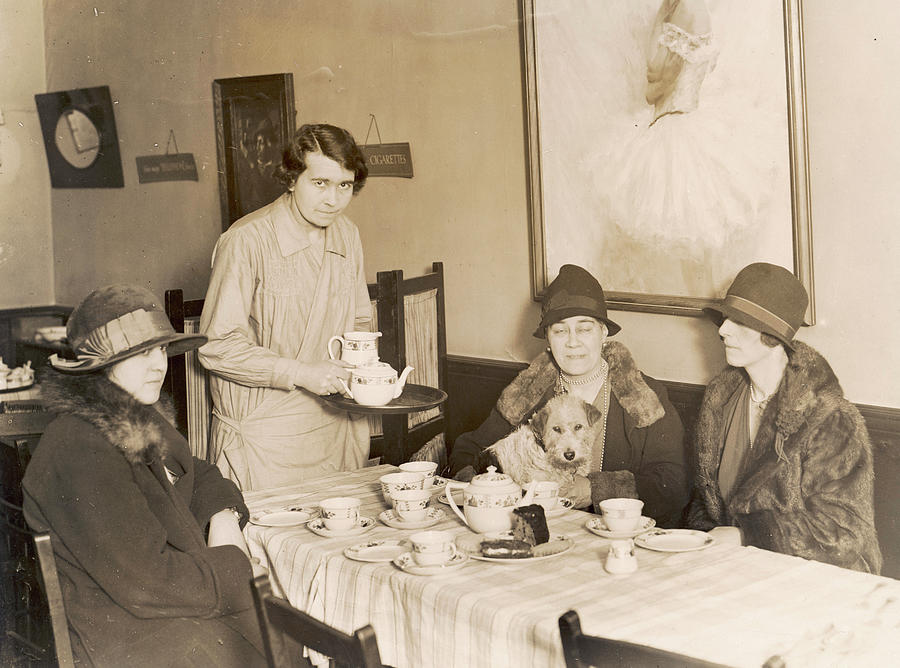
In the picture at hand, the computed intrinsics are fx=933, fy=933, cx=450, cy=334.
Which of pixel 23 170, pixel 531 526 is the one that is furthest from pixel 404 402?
pixel 23 170

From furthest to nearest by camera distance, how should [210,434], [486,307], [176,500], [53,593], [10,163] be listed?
1. [10,163]
2. [486,307]
3. [210,434]
4. [176,500]
5. [53,593]

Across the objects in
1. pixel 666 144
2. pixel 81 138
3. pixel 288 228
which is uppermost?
pixel 81 138

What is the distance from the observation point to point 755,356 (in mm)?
2475

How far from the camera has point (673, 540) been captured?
1988 mm

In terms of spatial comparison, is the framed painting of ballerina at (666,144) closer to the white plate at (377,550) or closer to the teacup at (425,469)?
the teacup at (425,469)

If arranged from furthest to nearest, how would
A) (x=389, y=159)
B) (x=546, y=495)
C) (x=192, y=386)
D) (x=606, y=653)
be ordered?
(x=389, y=159), (x=192, y=386), (x=546, y=495), (x=606, y=653)

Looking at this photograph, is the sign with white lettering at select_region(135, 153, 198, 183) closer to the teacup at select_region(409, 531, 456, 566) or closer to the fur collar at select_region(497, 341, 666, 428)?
the fur collar at select_region(497, 341, 666, 428)

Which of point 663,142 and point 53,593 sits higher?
point 663,142

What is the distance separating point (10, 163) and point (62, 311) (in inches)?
43.2

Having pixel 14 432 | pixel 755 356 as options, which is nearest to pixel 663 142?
pixel 755 356

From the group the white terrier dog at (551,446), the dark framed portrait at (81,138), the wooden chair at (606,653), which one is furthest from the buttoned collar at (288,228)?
the dark framed portrait at (81,138)

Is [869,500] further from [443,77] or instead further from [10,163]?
[10,163]

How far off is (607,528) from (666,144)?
136cm

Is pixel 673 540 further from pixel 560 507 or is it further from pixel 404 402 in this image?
pixel 404 402
